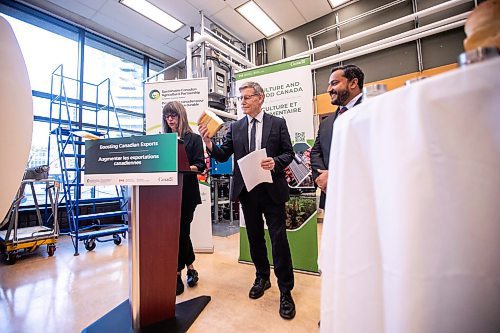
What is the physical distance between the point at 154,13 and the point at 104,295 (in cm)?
430

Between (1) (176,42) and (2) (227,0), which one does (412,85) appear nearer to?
(2) (227,0)

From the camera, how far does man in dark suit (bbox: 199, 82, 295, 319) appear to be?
148 cm

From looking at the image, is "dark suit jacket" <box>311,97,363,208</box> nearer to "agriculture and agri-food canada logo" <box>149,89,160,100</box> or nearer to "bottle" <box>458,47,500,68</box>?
"bottle" <box>458,47,500,68</box>

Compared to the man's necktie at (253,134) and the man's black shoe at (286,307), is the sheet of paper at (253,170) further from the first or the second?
the man's black shoe at (286,307)

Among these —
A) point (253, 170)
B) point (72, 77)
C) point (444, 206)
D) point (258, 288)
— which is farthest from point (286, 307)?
point (72, 77)

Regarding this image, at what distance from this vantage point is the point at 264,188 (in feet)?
5.04

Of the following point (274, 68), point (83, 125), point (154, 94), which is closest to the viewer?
point (274, 68)

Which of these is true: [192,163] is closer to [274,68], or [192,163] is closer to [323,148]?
[323,148]

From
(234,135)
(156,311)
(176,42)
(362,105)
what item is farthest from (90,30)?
(362,105)

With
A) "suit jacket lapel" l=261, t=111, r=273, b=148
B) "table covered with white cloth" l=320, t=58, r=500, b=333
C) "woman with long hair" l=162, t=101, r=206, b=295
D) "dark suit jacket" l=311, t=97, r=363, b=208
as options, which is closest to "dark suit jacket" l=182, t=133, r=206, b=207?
"woman with long hair" l=162, t=101, r=206, b=295

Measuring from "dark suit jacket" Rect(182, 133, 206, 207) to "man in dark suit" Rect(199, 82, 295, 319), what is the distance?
221 millimetres

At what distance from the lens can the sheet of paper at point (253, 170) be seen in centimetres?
136

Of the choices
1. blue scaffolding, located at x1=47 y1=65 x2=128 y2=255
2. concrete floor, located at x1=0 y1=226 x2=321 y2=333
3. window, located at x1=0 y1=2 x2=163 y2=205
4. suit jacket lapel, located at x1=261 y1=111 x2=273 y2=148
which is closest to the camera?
concrete floor, located at x1=0 y1=226 x2=321 y2=333

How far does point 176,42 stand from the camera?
5.01 m
